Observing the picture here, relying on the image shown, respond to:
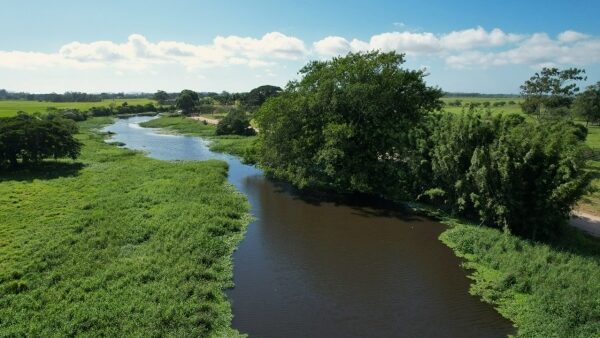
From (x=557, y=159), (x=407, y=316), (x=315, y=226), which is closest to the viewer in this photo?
(x=407, y=316)

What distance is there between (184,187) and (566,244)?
98.8 ft

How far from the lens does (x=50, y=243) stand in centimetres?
2283

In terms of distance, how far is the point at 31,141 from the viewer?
43906mm

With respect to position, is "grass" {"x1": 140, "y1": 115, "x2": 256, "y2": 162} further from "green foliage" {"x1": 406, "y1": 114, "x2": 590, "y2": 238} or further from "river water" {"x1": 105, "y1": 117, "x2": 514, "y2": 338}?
"green foliage" {"x1": 406, "y1": 114, "x2": 590, "y2": 238}

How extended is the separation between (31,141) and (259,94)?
3712 inches

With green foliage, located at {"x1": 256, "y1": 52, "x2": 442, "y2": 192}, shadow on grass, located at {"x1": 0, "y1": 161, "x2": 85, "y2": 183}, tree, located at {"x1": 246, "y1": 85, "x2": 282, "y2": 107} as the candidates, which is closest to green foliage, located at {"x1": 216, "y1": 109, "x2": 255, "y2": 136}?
shadow on grass, located at {"x1": 0, "y1": 161, "x2": 85, "y2": 183}

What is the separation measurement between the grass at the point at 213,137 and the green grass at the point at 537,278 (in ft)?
118

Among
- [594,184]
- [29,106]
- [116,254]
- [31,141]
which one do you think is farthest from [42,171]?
[29,106]

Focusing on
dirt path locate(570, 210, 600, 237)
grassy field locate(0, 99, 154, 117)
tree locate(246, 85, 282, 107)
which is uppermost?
tree locate(246, 85, 282, 107)

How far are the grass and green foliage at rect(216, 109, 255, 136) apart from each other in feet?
7.90

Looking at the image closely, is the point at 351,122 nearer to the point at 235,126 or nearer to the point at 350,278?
the point at 350,278

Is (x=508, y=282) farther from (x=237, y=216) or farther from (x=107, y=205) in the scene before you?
(x=107, y=205)

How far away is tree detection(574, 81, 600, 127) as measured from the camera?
73.6 m

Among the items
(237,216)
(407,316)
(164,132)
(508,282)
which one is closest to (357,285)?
(407,316)
